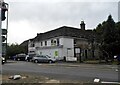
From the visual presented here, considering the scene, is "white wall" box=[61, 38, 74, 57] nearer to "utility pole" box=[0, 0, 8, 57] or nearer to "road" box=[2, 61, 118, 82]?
"road" box=[2, 61, 118, 82]

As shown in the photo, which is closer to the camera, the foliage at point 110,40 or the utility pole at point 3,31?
the utility pole at point 3,31

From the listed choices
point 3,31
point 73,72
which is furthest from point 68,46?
point 3,31

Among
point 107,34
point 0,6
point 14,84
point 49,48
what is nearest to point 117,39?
point 107,34

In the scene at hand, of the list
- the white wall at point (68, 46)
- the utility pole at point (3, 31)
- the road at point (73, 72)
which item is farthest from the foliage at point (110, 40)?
the utility pole at point (3, 31)

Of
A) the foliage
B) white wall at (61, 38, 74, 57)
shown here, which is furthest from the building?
the foliage

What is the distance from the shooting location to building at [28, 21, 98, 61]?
60.2 metres

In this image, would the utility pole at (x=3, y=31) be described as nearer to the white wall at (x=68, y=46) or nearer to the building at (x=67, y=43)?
the building at (x=67, y=43)

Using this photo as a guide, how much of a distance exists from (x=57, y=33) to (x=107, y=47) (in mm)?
16983

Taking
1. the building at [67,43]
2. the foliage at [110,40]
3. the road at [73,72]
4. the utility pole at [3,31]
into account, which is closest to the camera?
the utility pole at [3,31]

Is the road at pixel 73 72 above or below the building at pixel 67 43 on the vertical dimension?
below

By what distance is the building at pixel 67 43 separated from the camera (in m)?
60.2

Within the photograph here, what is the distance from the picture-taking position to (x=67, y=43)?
6066 centimetres

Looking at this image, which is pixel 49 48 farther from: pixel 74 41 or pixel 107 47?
pixel 107 47

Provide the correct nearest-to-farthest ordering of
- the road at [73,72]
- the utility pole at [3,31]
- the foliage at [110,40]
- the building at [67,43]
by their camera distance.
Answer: the utility pole at [3,31] < the road at [73,72] < the foliage at [110,40] < the building at [67,43]
